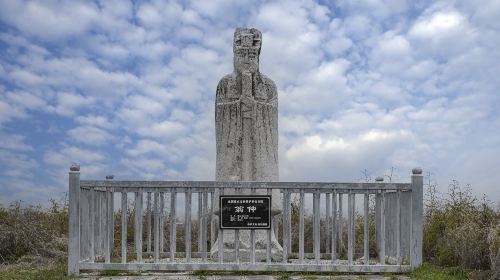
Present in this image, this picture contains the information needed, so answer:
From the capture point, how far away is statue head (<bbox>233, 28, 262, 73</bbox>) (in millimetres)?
12305

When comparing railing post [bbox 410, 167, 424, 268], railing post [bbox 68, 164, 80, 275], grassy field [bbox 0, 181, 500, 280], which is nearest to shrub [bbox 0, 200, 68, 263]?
grassy field [bbox 0, 181, 500, 280]

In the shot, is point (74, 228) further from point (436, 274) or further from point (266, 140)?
point (436, 274)

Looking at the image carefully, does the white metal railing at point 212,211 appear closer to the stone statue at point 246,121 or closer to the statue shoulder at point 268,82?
the stone statue at point 246,121

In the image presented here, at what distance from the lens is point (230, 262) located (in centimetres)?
1073

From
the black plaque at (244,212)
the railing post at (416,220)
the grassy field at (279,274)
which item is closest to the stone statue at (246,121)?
the black plaque at (244,212)

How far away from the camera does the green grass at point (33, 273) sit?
35.7 feet

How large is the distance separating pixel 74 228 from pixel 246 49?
16.2 feet

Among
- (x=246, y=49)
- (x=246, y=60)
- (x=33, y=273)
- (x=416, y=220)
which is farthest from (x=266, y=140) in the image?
(x=33, y=273)

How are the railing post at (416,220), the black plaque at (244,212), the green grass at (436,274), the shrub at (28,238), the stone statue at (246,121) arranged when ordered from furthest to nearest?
the shrub at (28,238)
the stone statue at (246,121)
the railing post at (416,220)
the black plaque at (244,212)
the green grass at (436,274)

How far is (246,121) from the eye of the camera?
40.1ft

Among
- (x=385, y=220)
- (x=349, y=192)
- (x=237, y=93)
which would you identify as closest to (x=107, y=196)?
(x=237, y=93)

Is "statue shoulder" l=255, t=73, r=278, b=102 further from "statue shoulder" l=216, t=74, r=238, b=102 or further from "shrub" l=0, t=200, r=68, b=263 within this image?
"shrub" l=0, t=200, r=68, b=263

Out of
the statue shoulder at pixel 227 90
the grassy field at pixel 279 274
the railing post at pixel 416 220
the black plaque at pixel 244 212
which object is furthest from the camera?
the statue shoulder at pixel 227 90

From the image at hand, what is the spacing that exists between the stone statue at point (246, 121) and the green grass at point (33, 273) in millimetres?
3301
